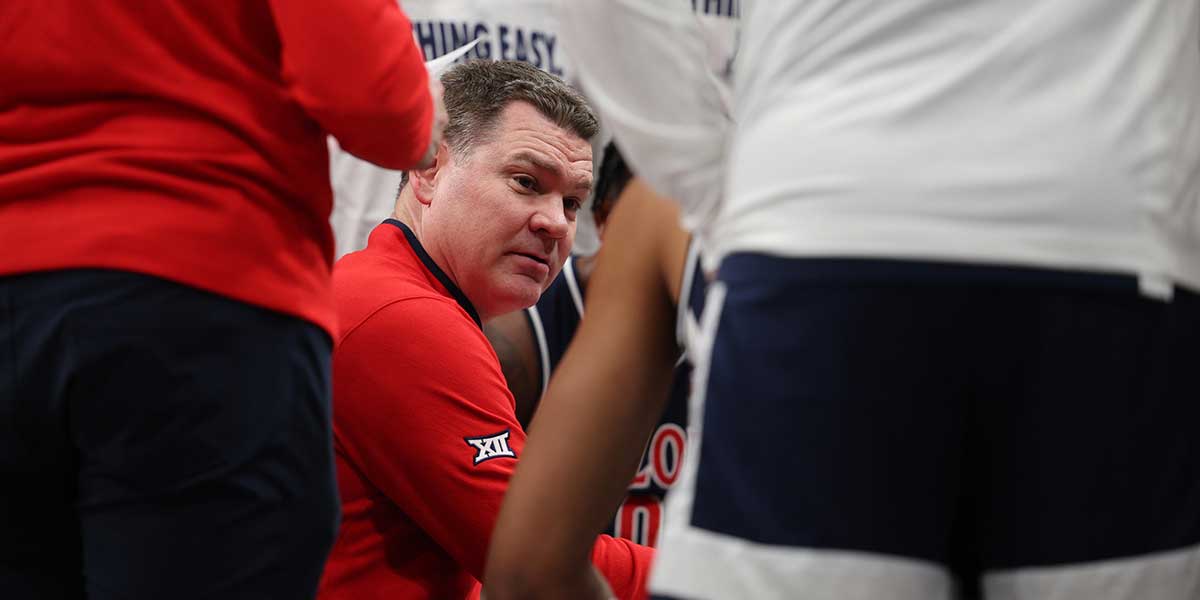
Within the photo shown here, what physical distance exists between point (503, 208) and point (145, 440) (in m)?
1.21

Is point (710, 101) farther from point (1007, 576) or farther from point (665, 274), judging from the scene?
point (1007, 576)

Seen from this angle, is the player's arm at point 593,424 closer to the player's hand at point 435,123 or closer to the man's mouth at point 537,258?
the player's hand at point 435,123

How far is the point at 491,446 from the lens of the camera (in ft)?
5.81

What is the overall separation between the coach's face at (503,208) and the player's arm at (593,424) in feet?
3.55

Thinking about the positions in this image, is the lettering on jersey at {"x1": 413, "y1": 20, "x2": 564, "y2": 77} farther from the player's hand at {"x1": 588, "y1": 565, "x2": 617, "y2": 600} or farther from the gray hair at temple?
the player's hand at {"x1": 588, "y1": 565, "x2": 617, "y2": 600}

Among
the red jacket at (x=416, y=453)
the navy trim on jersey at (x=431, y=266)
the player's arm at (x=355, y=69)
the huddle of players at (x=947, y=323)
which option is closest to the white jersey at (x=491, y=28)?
the navy trim on jersey at (x=431, y=266)

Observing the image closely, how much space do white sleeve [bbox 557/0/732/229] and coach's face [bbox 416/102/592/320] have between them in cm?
111

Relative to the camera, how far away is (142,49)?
3.92 feet

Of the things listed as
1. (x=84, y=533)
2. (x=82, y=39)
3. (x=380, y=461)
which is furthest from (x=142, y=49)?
(x=380, y=461)

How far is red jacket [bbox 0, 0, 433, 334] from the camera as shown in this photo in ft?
3.79

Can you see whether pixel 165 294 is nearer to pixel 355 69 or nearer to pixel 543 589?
pixel 355 69

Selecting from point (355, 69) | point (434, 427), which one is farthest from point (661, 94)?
point (434, 427)

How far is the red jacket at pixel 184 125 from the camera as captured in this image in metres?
1.15

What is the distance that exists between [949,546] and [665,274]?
0.37m
